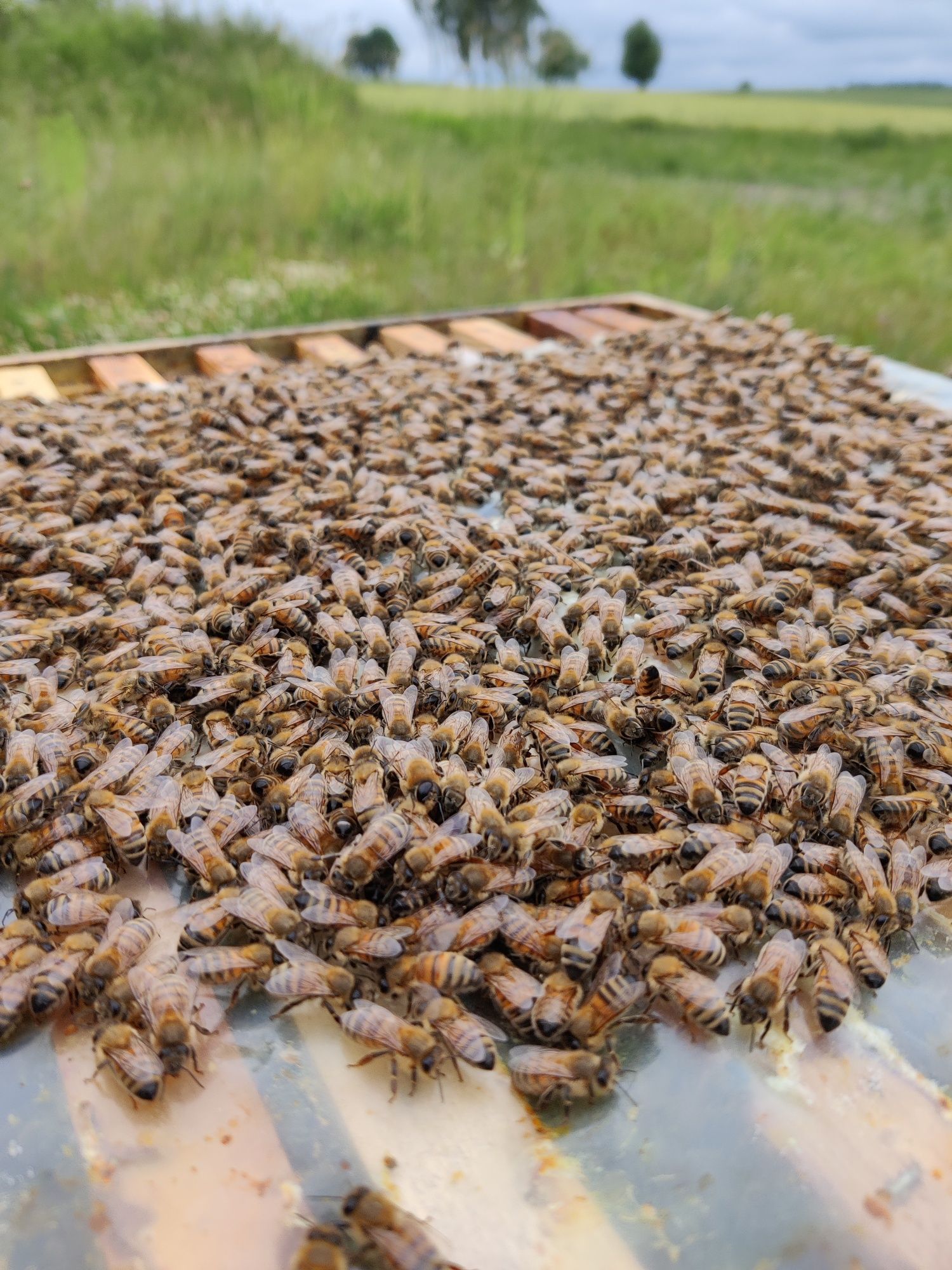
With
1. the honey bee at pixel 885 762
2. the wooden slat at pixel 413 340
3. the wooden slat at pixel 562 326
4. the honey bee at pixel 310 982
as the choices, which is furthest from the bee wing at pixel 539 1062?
the wooden slat at pixel 562 326

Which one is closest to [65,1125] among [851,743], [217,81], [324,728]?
[324,728]

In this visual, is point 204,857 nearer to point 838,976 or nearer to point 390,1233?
point 390,1233

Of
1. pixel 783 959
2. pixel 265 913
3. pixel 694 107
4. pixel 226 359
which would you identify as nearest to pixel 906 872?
pixel 783 959

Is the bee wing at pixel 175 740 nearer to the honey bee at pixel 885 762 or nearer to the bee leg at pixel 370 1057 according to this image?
the bee leg at pixel 370 1057

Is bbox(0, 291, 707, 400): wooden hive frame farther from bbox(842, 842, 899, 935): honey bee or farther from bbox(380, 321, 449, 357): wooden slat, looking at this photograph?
bbox(842, 842, 899, 935): honey bee

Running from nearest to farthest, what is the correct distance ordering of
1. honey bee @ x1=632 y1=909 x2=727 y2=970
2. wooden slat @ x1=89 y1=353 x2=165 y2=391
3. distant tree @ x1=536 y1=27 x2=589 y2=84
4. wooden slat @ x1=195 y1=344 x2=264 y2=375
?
honey bee @ x1=632 y1=909 x2=727 y2=970, wooden slat @ x1=89 y1=353 x2=165 y2=391, wooden slat @ x1=195 y1=344 x2=264 y2=375, distant tree @ x1=536 y1=27 x2=589 y2=84

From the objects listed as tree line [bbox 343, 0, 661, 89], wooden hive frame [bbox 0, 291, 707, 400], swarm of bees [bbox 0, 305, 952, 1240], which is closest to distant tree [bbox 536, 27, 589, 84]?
tree line [bbox 343, 0, 661, 89]
